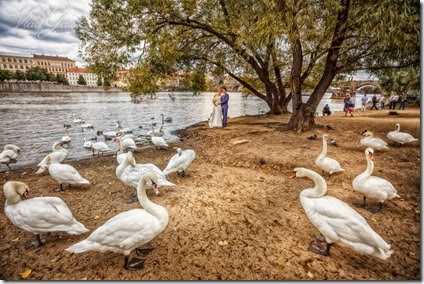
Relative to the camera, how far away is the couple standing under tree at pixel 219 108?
47.0 ft

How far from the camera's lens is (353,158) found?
7727 millimetres

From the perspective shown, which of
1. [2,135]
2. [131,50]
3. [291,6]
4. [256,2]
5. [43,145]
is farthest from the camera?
[2,135]

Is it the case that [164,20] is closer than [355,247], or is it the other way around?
[355,247]

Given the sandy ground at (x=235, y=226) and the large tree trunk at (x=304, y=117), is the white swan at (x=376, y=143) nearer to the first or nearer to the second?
the sandy ground at (x=235, y=226)

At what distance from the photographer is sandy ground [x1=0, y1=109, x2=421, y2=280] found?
3.12 metres

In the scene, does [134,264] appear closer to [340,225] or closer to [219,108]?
[340,225]

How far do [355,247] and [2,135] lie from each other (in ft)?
64.5

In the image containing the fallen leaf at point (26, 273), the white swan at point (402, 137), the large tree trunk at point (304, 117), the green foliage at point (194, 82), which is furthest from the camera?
the green foliage at point (194, 82)

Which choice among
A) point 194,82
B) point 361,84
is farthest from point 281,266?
point 361,84

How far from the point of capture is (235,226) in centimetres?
415

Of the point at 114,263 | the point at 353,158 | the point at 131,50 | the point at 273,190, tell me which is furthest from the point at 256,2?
the point at 114,263

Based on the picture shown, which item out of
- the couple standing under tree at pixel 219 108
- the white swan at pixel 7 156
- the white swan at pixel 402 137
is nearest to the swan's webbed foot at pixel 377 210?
the white swan at pixel 402 137

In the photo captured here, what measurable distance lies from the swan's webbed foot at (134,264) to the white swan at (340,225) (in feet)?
8.48

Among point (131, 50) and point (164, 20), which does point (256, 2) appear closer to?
point (164, 20)
